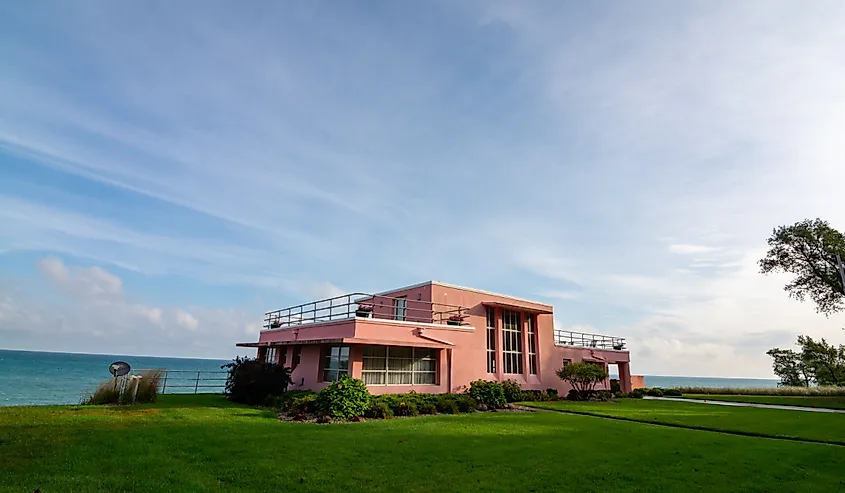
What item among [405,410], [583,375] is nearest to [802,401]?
[583,375]

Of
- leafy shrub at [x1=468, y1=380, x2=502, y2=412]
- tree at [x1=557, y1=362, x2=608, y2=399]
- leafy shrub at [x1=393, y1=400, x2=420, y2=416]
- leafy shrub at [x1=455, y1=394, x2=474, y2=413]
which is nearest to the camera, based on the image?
leafy shrub at [x1=393, y1=400, x2=420, y2=416]

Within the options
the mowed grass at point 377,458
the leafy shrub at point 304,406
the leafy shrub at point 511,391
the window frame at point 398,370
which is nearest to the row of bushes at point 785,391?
the leafy shrub at point 511,391

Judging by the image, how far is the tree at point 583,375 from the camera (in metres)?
23.6

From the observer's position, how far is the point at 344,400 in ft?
46.5

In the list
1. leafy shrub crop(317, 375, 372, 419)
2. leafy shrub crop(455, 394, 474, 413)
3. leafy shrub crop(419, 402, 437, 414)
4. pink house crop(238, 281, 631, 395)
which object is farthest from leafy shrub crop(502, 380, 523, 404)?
leafy shrub crop(317, 375, 372, 419)

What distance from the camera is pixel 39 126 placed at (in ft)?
43.6

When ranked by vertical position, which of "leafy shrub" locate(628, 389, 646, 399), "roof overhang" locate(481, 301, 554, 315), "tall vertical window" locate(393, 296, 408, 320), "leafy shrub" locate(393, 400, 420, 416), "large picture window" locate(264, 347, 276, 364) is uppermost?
"roof overhang" locate(481, 301, 554, 315)

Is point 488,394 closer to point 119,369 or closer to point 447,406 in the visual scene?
point 447,406

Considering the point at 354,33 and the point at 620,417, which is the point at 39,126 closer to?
the point at 354,33

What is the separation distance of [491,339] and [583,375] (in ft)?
16.7

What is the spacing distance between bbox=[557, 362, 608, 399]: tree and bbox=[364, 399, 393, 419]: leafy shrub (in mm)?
12581

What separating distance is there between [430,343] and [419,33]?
1165cm

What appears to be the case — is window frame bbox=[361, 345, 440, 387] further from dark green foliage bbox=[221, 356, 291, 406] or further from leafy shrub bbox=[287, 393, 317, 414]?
leafy shrub bbox=[287, 393, 317, 414]

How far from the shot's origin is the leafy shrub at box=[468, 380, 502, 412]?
1867cm
